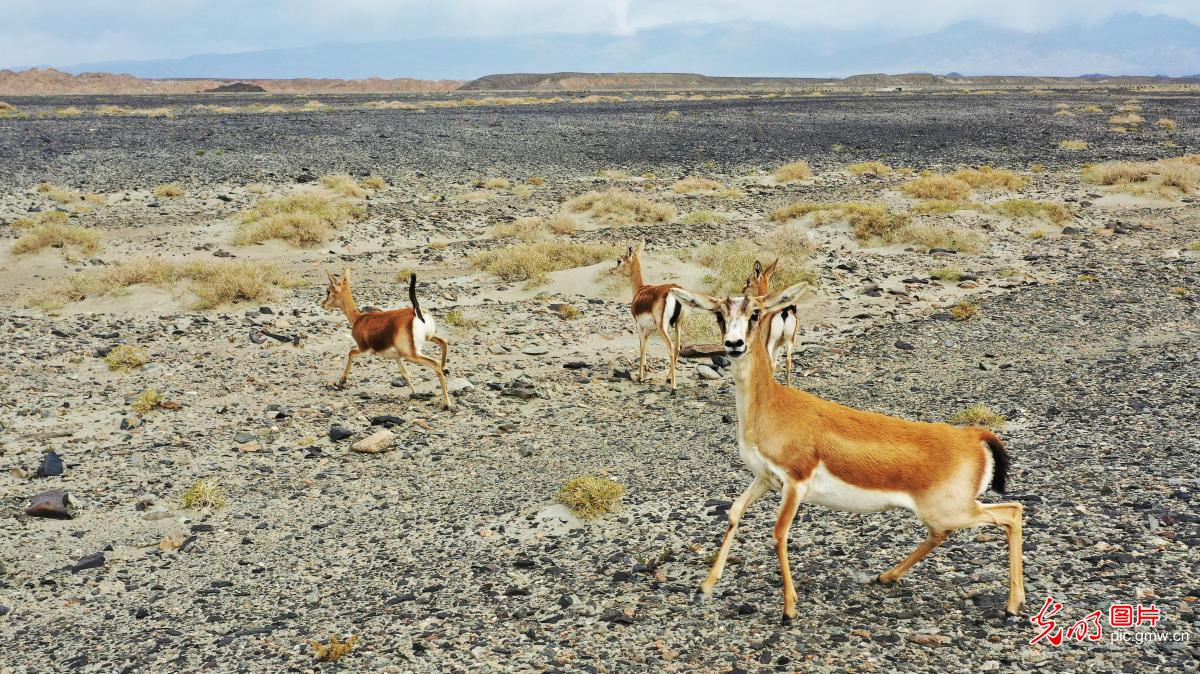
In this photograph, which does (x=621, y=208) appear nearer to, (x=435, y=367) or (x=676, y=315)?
(x=676, y=315)

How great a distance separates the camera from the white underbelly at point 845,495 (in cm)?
554

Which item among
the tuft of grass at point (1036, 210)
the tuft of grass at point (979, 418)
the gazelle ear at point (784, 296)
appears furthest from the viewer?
the tuft of grass at point (1036, 210)

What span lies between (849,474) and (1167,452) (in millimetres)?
4627

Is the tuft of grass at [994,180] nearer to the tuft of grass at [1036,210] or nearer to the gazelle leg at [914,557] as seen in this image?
the tuft of grass at [1036,210]

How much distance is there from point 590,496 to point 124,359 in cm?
928

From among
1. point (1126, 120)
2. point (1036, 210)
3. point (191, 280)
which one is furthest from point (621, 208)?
point (1126, 120)

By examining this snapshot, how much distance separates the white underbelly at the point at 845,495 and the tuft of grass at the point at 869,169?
3169cm

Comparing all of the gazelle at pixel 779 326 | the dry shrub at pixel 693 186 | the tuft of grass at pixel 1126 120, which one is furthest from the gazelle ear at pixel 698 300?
the tuft of grass at pixel 1126 120

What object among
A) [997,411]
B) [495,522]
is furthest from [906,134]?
[495,522]

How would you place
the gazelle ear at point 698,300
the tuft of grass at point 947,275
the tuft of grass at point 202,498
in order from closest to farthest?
the gazelle ear at point 698,300 < the tuft of grass at point 202,498 < the tuft of grass at point 947,275

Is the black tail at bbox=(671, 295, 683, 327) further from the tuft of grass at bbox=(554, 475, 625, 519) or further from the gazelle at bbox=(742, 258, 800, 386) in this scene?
the tuft of grass at bbox=(554, 475, 625, 519)

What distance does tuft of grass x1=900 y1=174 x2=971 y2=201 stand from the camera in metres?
27.6

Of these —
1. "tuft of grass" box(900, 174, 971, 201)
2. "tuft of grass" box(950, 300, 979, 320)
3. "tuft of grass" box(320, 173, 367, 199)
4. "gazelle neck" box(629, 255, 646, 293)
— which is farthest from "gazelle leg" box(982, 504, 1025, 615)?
"tuft of grass" box(320, 173, 367, 199)

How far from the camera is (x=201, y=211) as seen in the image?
83.4ft
